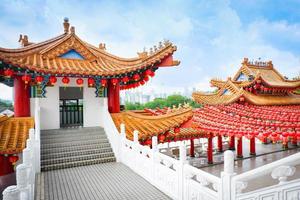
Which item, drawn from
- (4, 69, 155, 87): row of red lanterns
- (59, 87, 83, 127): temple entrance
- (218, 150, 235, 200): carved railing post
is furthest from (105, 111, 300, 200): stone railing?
(59, 87, 83, 127): temple entrance

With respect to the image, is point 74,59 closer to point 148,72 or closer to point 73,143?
point 148,72

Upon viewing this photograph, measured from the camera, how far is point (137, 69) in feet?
28.0

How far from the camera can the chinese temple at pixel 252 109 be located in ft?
21.5

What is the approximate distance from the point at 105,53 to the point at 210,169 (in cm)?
933

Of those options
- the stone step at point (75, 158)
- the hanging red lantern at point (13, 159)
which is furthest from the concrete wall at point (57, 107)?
the hanging red lantern at point (13, 159)

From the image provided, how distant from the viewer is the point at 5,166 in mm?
7262

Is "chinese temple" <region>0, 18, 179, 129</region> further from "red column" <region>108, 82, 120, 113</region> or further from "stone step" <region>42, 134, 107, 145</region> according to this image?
"stone step" <region>42, 134, 107, 145</region>

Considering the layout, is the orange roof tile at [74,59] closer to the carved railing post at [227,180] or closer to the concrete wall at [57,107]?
the concrete wall at [57,107]

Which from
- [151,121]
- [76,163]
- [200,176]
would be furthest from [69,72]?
[200,176]

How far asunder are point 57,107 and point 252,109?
833 centimetres

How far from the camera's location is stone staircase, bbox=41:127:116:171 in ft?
24.9

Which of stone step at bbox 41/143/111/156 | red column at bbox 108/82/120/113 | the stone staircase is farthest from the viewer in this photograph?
red column at bbox 108/82/120/113

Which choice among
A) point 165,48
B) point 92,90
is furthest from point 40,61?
point 165,48

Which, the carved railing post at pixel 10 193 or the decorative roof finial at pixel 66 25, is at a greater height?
the decorative roof finial at pixel 66 25
